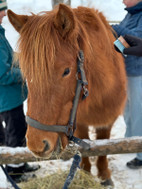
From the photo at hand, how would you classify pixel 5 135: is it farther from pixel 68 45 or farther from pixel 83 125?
pixel 68 45

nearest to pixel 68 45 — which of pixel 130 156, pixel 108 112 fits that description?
pixel 108 112

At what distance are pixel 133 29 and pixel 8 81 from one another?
1.66 meters

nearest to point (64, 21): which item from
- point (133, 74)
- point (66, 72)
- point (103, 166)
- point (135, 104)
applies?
point (66, 72)

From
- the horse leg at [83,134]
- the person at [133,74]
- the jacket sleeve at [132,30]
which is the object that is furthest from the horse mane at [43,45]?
the horse leg at [83,134]

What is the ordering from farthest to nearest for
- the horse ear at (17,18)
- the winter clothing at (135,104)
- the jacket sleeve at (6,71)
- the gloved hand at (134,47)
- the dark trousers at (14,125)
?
the winter clothing at (135,104) → the dark trousers at (14,125) → the jacket sleeve at (6,71) → the gloved hand at (134,47) → the horse ear at (17,18)

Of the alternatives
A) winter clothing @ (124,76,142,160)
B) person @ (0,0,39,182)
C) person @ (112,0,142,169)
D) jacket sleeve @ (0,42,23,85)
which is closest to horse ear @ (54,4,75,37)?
person @ (0,0,39,182)

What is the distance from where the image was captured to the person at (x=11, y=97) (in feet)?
8.00

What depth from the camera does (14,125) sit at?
275 centimetres

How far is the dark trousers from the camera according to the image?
271 cm

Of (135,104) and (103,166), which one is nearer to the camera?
(103,166)

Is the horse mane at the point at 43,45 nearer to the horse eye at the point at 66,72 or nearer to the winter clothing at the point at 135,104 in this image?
the horse eye at the point at 66,72

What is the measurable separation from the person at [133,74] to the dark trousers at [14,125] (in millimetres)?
1576

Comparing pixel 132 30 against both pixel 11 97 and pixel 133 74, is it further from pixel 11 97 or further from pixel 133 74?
pixel 11 97

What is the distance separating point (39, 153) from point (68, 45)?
0.87 meters
